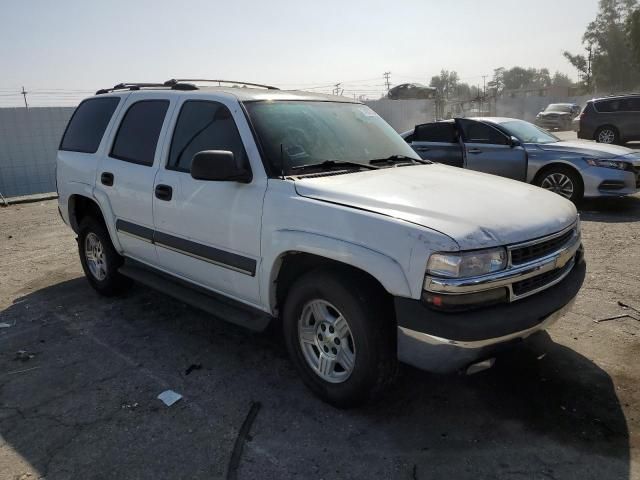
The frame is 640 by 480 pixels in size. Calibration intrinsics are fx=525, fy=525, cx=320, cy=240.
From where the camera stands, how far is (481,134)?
9.09m

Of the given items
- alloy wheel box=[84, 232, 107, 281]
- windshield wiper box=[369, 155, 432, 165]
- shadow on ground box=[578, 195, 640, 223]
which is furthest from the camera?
shadow on ground box=[578, 195, 640, 223]

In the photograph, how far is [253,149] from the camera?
343 cm

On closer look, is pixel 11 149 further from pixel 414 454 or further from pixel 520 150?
pixel 414 454

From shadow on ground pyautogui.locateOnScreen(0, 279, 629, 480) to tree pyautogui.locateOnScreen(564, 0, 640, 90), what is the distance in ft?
222

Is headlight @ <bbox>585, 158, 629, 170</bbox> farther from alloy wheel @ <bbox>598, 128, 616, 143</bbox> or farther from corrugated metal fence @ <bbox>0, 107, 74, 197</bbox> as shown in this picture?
corrugated metal fence @ <bbox>0, 107, 74, 197</bbox>

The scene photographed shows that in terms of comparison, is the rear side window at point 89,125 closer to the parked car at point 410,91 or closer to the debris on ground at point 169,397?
the debris on ground at point 169,397

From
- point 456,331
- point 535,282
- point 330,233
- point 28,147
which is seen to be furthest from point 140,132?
point 28,147

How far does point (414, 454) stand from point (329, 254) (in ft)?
3.76

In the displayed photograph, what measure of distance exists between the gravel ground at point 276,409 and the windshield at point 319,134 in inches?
59.7

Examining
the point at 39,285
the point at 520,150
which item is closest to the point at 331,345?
the point at 39,285

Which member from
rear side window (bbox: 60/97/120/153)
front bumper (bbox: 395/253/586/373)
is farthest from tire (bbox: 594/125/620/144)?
front bumper (bbox: 395/253/586/373)

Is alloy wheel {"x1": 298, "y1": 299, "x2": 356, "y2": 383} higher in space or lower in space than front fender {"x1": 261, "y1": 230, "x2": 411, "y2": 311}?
lower

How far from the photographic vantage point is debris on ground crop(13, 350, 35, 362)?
3.99 metres

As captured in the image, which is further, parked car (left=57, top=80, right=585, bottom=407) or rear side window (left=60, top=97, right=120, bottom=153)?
rear side window (left=60, top=97, right=120, bottom=153)
